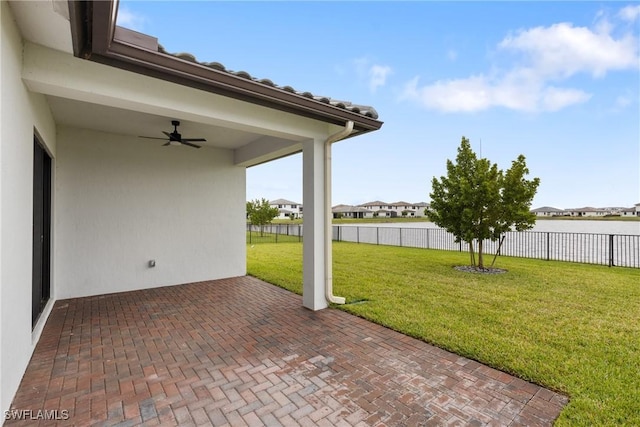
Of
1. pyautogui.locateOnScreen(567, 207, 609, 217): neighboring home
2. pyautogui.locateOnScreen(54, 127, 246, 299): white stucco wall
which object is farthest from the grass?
pyautogui.locateOnScreen(567, 207, 609, 217): neighboring home

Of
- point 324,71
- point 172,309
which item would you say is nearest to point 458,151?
point 324,71

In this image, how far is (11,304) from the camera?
8.03ft

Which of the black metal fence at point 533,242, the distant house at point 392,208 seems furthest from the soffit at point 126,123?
the distant house at point 392,208

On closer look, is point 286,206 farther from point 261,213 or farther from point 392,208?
point 261,213

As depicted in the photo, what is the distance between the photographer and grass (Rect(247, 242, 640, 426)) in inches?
108

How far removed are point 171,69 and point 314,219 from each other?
9.49 ft

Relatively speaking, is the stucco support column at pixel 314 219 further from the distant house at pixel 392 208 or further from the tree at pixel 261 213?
the distant house at pixel 392 208

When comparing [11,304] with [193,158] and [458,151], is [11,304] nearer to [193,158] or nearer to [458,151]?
[193,158]

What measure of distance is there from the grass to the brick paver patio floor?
0.90ft

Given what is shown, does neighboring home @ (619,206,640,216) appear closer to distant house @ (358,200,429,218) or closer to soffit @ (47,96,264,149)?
distant house @ (358,200,429,218)

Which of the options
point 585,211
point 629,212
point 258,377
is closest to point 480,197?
point 258,377

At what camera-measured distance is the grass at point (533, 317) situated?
8.97ft

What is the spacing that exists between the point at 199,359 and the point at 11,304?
1727 millimetres

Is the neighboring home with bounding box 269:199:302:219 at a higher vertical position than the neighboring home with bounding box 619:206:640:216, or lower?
higher
